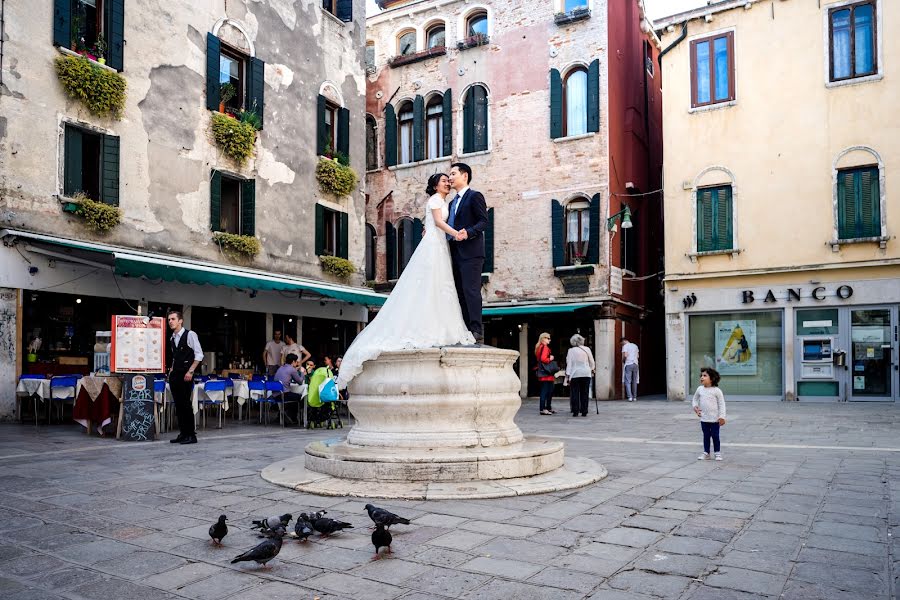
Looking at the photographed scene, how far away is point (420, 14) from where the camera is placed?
77.8ft

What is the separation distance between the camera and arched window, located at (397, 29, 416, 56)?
79.6 ft

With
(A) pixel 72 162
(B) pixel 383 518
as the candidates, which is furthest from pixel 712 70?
(B) pixel 383 518

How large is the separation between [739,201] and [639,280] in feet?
15.0

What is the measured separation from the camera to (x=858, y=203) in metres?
17.5

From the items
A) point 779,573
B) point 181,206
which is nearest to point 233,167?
point 181,206

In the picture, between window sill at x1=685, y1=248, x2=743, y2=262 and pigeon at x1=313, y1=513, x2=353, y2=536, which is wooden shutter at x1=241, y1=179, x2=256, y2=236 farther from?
pigeon at x1=313, y1=513, x2=353, y2=536

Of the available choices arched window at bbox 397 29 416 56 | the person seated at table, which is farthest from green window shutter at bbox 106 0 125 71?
arched window at bbox 397 29 416 56

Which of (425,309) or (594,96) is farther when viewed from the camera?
(594,96)

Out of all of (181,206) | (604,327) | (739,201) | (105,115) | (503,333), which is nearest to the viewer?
(105,115)

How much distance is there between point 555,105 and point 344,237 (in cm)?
708

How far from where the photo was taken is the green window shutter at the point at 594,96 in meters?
20.5

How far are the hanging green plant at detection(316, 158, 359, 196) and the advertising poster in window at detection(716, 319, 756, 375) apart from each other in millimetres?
10464

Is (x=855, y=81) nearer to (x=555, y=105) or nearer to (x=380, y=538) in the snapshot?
(x=555, y=105)

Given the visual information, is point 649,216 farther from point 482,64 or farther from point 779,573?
point 779,573
